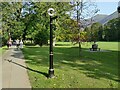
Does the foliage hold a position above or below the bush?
above

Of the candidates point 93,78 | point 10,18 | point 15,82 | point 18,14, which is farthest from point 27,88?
point 18,14

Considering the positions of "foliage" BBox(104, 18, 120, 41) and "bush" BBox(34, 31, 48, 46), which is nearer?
"bush" BBox(34, 31, 48, 46)

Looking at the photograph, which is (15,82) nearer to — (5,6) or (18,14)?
(5,6)

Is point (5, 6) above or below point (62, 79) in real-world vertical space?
above

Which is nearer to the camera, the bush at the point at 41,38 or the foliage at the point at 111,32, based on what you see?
the bush at the point at 41,38

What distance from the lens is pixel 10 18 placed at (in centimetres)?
4825

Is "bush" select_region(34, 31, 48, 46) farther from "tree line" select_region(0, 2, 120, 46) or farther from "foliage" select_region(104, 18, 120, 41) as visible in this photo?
"foliage" select_region(104, 18, 120, 41)

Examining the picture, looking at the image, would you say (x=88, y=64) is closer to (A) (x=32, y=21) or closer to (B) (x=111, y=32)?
(A) (x=32, y=21)

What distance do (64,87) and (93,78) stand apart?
1929 mm

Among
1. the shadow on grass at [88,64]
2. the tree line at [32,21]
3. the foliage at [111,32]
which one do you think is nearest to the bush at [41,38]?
the tree line at [32,21]

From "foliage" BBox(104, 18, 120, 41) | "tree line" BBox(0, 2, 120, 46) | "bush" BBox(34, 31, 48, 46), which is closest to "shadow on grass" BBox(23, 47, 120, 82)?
"tree line" BBox(0, 2, 120, 46)

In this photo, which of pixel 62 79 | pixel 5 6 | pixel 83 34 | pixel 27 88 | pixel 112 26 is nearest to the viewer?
pixel 27 88

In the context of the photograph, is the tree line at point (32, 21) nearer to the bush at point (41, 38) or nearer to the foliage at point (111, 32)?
the bush at point (41, 38)

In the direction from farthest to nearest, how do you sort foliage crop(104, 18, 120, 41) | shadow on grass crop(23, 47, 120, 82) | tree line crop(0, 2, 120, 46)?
foliage crop(104, 18, 120, 41) < tree line crop(0, 2, 120, 46) < shadow on grass crop(23, 47, 120, 82)
